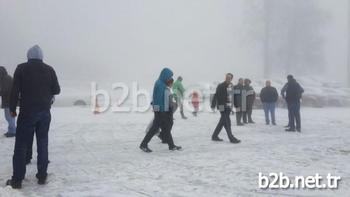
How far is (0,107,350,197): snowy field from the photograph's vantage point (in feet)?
21.2

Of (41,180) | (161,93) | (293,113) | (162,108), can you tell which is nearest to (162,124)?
(162,108)

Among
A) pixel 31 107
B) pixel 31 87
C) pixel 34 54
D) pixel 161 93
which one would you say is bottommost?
pixel 31 107

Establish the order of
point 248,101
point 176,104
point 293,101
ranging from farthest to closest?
point 248,101 < point 293,101 < point 176,104

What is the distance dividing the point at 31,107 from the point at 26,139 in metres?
0.50

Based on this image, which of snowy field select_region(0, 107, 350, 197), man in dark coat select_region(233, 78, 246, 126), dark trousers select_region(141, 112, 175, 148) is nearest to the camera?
snowy field select_region(0, 107, 350, 197)

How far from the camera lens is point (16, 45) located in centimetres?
6819

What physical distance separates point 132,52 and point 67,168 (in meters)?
81.7

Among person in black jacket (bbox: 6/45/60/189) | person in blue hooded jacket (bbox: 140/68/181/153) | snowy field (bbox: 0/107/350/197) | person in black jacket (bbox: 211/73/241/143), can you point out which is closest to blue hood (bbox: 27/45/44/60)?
person in black jacket (bbox: 6/45/60/189)

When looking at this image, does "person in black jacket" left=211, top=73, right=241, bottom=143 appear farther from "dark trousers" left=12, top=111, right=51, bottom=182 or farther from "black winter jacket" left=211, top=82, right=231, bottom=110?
"dark trousers" left=12, top=111, right=51, bottom=182

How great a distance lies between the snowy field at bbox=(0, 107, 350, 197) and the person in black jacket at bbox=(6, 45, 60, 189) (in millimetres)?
338

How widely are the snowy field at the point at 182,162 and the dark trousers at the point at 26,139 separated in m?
0.28

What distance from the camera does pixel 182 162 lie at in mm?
8562

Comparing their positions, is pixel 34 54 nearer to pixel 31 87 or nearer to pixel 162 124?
pixel 31 87

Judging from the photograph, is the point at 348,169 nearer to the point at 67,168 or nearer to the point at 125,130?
the point at 67,168
